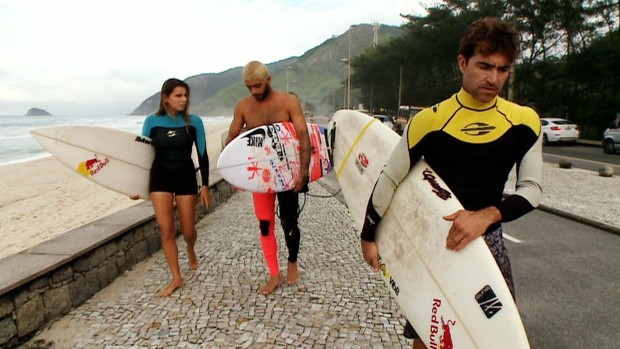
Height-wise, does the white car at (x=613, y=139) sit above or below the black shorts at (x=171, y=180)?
below

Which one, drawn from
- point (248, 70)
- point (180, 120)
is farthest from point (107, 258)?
point (248, 70)

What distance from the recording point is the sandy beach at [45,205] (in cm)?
682

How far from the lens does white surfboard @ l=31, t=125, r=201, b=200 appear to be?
3.99m

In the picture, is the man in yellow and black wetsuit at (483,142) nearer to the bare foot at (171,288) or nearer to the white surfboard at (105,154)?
the bare foot at (171,288)

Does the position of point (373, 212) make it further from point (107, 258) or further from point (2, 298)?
point (107, 258)

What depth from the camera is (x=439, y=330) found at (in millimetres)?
1773

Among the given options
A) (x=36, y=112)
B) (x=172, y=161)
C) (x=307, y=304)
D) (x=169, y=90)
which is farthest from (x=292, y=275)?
(x=36, y=112)

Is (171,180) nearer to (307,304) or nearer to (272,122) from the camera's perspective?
(272,122)

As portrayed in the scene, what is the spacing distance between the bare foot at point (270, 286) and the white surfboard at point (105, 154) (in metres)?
1.44

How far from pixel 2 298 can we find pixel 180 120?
71.1 inches

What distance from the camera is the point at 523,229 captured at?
5539mm

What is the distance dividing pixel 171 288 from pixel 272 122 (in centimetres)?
170

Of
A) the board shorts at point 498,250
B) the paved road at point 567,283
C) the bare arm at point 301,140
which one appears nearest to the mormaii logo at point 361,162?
the bare arm at point 301,140

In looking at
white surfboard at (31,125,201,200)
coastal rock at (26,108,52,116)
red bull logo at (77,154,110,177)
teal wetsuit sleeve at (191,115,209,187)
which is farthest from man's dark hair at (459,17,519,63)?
coastal rock at (26,108,52,116)
